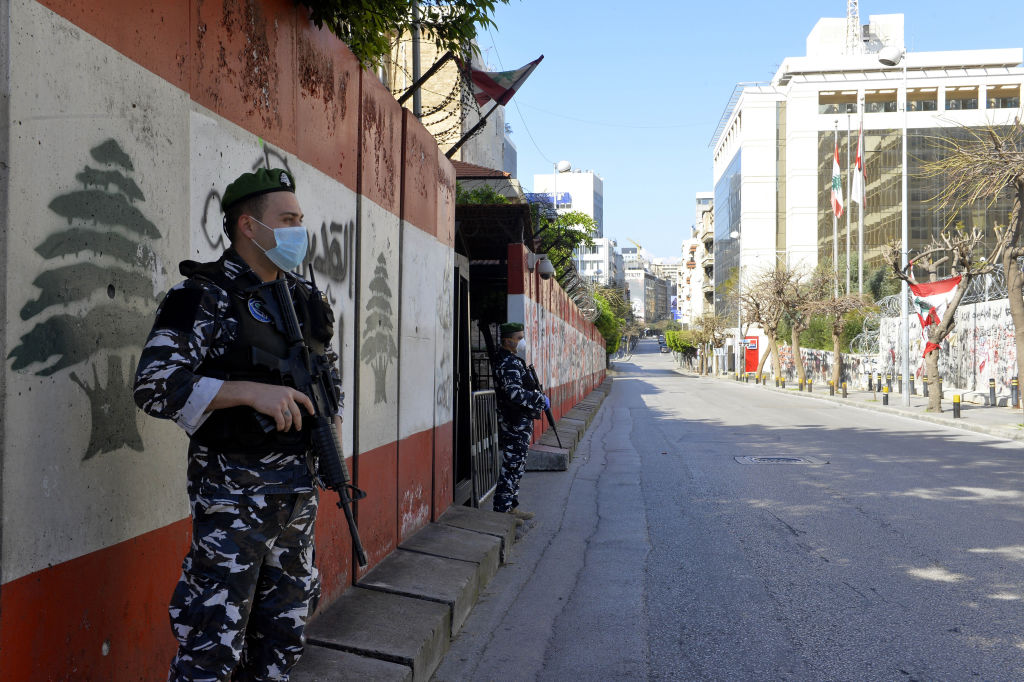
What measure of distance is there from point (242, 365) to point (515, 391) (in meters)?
5.61

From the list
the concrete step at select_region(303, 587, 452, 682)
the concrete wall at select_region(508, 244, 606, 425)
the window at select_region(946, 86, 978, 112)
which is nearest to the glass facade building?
the window at select_region(946, 86, 978, 112)

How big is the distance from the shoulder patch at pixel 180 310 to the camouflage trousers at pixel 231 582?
1.63 feet

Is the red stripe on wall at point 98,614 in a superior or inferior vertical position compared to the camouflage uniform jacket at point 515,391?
inferior

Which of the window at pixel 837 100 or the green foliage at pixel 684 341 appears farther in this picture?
the green foliage at pixel 684 341

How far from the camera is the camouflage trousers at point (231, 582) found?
8.39 feet

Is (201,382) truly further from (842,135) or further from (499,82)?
(842,135)

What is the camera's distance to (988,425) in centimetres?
1830

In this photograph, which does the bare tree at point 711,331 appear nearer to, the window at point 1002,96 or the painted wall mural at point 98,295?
the window at point 1002,96

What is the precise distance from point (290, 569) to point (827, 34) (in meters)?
97.8

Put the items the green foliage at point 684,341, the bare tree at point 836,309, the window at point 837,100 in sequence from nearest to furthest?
the bare tree at point 836,309, the window at point 837,100, the green foliage at point 684,341

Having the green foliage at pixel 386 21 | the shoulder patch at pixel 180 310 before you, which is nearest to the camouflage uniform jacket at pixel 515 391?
the green foliage at pixel 386 21

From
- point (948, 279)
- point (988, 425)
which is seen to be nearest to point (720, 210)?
point (948, 279)

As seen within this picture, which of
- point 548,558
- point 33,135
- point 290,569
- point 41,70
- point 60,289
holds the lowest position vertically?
point 548,558

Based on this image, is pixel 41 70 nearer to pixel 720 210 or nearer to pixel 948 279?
pixel 948 279
